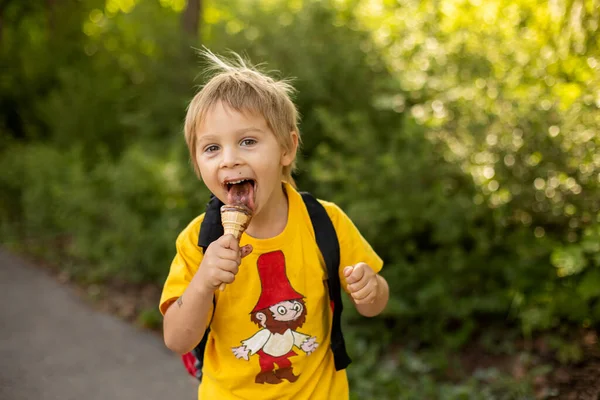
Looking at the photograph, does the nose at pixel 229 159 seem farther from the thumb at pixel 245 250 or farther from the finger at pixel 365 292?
the finger at pixel 365 292

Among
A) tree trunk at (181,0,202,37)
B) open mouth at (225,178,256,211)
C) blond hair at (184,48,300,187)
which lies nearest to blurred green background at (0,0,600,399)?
tree trunk at (181,0,202,37)

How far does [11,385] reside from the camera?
14.1ft

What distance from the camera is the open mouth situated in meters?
2.10

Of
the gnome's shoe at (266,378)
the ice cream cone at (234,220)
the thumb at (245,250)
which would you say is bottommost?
the gnome's shoe at (266,378)

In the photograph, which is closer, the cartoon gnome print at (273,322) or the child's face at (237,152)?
the child's face at (237,152)

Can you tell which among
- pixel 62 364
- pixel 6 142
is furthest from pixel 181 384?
pixel 6 142

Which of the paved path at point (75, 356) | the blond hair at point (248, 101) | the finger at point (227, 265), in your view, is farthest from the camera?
the paved path at point (75, 356)

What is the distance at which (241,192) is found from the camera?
2125 mm

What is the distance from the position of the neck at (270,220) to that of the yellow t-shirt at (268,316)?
3 cm

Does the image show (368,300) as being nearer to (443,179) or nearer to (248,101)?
(248,101)

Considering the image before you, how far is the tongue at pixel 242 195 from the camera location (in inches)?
82.4

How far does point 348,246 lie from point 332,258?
0.11 meters

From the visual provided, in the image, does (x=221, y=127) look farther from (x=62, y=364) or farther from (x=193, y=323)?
(x=62, y=364)

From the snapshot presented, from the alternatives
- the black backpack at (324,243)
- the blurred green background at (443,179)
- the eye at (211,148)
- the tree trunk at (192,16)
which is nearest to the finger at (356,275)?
the black backpack at (324,243)
